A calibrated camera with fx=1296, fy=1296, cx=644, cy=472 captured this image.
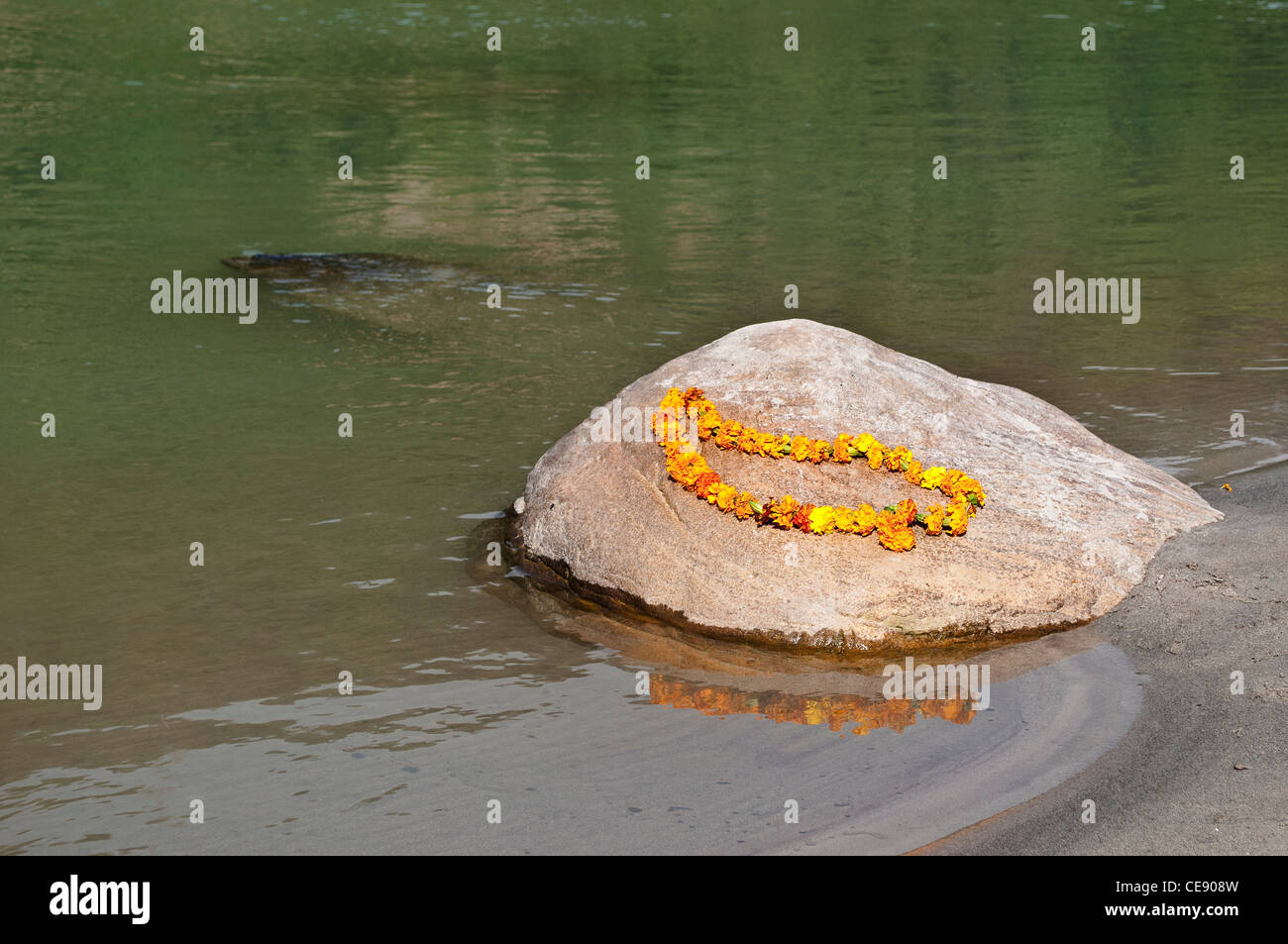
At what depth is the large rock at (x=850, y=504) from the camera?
30.6 ft

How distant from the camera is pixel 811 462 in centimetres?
1009

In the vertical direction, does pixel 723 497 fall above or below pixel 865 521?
above

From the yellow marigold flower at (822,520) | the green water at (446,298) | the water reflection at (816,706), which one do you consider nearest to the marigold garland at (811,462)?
the yellow marigold flower at (822,520)

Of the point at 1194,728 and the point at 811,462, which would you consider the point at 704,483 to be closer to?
the point at 811,462

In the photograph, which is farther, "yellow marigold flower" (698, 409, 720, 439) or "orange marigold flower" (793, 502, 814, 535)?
"yellow marigold flower" (698, 409, 720, 439)

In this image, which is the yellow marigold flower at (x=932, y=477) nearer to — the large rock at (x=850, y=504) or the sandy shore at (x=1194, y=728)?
the large rock at (x=850, y=504)

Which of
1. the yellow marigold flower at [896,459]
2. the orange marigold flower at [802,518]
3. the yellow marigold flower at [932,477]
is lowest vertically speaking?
the orange marigold flower at [802,518]

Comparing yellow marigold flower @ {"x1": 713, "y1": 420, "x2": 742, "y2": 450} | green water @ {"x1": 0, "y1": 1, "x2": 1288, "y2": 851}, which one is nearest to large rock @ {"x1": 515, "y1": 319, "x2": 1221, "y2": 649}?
yellow marigold flower @ {"x1": 713, "y1": 420, "x2": 742, "y2": 450}

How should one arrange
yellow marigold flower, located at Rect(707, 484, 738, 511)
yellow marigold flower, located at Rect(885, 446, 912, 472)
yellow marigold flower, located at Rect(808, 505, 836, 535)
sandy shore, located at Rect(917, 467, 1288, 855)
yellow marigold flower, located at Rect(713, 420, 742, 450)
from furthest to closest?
yellow marigold flower, located at Rect(713, 420, 742, 450), yellow marigold flower, located at Rect(885, 446, 912, 472), yellow marigold flower, located at Rect(707, 484, 738, 511), yellow marigold flower, located at Rect(808, 505, 836, 535), sandy shore, located at Rect(917, 467, 1288, 855)

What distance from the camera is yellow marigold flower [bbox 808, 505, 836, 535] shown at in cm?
951

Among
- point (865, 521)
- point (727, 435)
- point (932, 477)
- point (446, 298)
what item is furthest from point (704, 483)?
point (446, 298)

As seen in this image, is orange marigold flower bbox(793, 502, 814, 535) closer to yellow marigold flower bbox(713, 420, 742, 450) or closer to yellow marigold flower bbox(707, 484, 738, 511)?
yellow marigold flower bbox(707, 484, 738, 511)

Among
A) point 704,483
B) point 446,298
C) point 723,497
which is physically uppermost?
point 446,298

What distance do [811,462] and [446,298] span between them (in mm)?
11551
